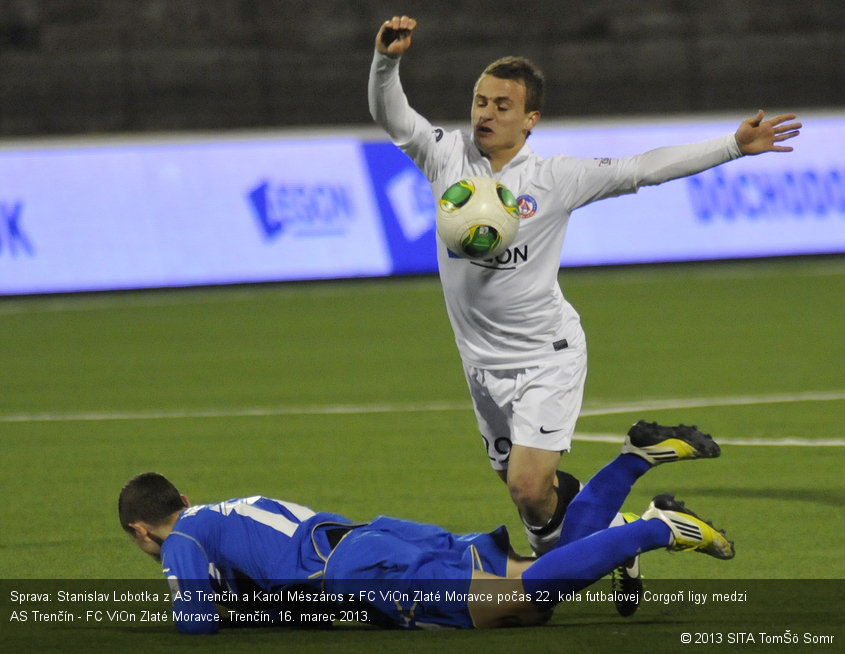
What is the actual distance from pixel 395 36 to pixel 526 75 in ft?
1.92

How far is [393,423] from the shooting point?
10.1 metres

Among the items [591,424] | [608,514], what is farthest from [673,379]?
[608,514]

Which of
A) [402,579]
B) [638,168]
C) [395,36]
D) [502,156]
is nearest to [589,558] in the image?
[402,579]

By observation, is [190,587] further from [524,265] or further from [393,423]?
[393,423]

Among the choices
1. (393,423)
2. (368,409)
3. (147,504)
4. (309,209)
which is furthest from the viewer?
(309,209)

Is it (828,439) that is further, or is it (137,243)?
(137,243)

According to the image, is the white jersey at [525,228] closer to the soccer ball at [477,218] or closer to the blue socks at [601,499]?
the soccer ball at [477,218]

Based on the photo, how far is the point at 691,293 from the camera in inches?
649

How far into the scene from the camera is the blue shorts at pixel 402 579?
5207 millimetres

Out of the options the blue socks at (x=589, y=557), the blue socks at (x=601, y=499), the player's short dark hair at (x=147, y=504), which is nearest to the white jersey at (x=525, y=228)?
the blue socks at (x=601, y=499)

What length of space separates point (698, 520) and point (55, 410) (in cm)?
666

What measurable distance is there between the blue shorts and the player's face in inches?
66.0

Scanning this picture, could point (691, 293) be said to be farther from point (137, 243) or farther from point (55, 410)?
point (55, 410)

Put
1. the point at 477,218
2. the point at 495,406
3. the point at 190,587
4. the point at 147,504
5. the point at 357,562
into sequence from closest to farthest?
1. the point at 190,587
2. the point at 357,562
3. the point at 147,504
4. the point at 477,218
5. the point at 495,406
